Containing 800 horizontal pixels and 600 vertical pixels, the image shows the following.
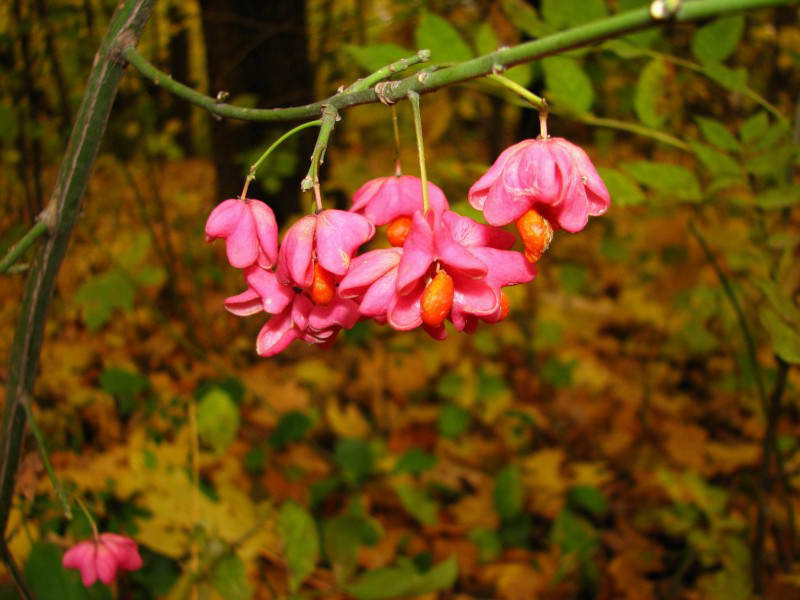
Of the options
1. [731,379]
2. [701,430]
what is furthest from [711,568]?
[731,379]

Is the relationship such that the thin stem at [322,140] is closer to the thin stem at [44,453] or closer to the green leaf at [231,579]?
the thin stem at [44,453]

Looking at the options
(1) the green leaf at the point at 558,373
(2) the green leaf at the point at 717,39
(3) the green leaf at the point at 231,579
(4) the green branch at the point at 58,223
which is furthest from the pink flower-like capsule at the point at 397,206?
(1) the green leaf at the point at 558,373

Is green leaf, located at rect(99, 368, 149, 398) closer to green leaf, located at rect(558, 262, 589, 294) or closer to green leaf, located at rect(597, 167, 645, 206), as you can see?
green leaf, located at rect(597, 167, 645, 206)

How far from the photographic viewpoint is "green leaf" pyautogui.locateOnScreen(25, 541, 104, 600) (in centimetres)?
133

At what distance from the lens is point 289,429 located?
2236mm

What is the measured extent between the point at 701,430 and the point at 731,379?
29 cm

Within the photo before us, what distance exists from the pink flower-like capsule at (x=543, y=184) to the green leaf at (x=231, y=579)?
1193mm

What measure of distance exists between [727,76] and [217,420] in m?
1.49

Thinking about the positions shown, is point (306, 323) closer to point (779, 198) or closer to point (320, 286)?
point (320, 286)

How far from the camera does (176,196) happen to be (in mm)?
4477

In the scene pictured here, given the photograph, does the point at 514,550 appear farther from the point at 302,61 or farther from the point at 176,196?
the point at 176,196

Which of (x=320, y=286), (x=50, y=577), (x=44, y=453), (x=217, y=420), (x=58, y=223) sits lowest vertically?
(x=50, y=577)

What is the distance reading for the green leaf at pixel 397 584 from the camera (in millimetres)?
1618

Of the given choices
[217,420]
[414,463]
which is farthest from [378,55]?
[414,463]
